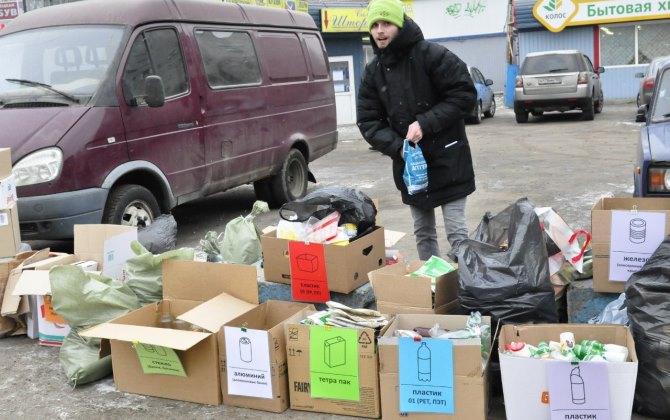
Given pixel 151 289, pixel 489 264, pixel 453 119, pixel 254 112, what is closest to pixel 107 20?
pixel 254 112

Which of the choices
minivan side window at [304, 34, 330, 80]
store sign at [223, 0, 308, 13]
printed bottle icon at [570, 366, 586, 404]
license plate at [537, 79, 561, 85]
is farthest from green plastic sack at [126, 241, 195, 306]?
store sign at [223, 0, 308, 13]

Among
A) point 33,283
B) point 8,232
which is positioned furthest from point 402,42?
point 8,232

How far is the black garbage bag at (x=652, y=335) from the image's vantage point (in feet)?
11.0

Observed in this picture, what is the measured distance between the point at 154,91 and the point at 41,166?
3.82 feet

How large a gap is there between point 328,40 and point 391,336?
19.2 m

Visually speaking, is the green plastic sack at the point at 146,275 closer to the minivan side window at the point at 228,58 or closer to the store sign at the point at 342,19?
the minivan side window at the point at 228,58

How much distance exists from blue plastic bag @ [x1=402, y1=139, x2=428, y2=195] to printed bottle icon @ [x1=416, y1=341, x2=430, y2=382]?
1.44 metres

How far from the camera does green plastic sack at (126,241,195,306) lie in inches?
181

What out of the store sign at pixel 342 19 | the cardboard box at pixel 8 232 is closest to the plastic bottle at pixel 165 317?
the cardboard box at pixel 8 232

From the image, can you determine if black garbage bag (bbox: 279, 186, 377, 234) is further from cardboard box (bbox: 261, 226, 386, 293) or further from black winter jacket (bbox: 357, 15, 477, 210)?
black winter jacket (bbox: 357, 15, 477, 210)

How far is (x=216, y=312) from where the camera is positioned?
405cm

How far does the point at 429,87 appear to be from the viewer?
4.65m

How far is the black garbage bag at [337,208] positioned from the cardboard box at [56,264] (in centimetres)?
115

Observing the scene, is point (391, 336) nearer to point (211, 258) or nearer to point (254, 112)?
point (211, 258)
